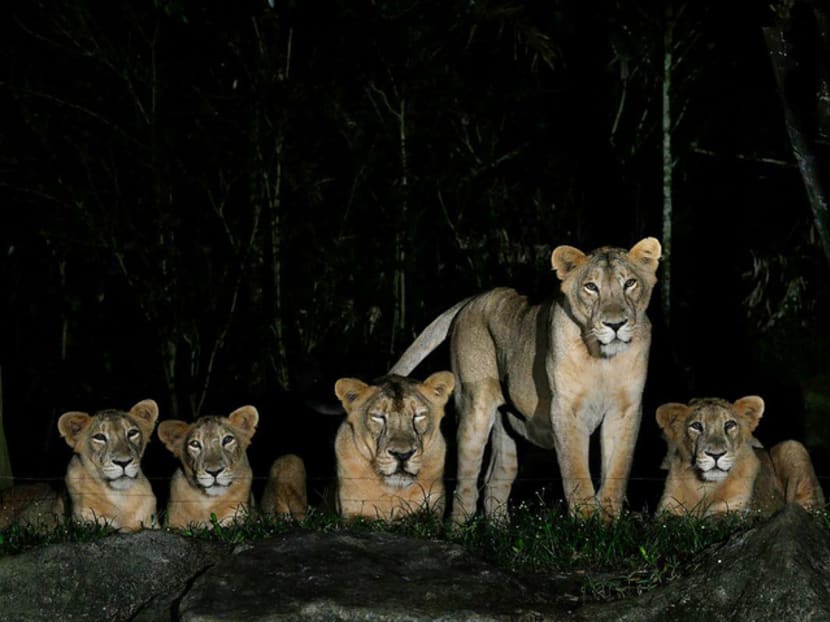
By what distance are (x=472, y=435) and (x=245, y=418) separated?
995 mm

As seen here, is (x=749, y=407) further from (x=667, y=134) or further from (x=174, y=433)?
(x=667, y=134)

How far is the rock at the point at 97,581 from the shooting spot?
5.51 m

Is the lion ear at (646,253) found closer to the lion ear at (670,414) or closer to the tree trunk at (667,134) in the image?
the lion ear at (670,414)

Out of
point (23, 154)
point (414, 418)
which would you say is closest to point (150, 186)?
point (23, 154)

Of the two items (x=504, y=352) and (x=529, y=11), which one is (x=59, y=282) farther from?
(x=504, y=352)

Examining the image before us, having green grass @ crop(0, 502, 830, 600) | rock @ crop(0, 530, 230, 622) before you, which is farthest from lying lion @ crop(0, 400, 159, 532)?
rock @ crop(0, 530, 230, 622)

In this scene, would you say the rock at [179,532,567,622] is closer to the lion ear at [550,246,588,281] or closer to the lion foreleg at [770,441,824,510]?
the lion ear at [550,246,588,281]

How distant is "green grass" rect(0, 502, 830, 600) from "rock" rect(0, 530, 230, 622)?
33 cm

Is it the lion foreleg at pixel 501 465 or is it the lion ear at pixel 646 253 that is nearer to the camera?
the lion ear at pixel 646 253

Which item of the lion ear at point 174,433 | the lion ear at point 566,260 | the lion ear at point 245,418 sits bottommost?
the lion ear at point 174,433

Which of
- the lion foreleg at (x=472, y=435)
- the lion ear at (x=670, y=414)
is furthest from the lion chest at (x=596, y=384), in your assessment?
the lion foreleg at (x=472, y=435)

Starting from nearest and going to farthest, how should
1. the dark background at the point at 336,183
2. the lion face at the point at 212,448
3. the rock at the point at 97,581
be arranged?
1. the rock at the point at 97,581
2. the lion face at the point at 212,448
3. the dark background at the point at 336,183

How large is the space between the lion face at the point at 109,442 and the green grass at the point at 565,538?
2.01 feet

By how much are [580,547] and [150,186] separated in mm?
5634
